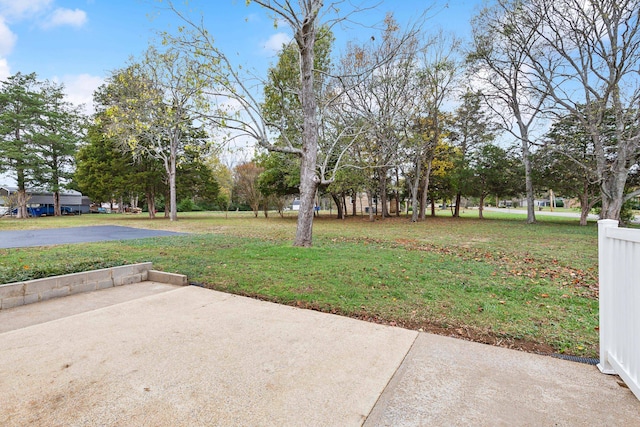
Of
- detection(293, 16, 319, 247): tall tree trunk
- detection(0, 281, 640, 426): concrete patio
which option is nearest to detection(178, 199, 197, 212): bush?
detection(293, 16, 319, 247): tall tree trunk

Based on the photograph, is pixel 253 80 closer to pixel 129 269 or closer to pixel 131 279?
pixel 129 269

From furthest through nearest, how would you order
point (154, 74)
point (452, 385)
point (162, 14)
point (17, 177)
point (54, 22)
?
point (17, 177) < point (154, 74) < point (54, 22) < point (162, 14) < point (452, 385)

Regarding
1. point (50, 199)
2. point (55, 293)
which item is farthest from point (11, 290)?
point (50, 199)

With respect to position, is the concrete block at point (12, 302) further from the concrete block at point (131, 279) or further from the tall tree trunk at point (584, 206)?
the tall tree trunk at point (584, 206)

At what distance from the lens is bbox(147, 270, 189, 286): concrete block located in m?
4.51

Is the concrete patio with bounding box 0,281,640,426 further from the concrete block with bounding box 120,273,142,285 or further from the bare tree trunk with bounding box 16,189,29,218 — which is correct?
the bare tree trunk with bounding box 16,189,29,218

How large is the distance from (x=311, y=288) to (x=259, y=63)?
19.1 ft

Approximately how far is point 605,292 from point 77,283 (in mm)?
5555

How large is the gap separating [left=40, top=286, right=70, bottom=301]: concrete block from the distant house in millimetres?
28698

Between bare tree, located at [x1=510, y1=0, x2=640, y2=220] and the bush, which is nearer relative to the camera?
bare tree, located at [x1=510, y1=0, x2=640, y2=220]

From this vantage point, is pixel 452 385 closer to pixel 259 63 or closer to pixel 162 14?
pixel 259 63

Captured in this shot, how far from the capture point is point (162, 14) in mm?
6434

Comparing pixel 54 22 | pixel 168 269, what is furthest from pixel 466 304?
pixel 54 22

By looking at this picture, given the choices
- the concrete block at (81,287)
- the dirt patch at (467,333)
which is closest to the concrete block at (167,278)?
the concrete block at (81,287)
